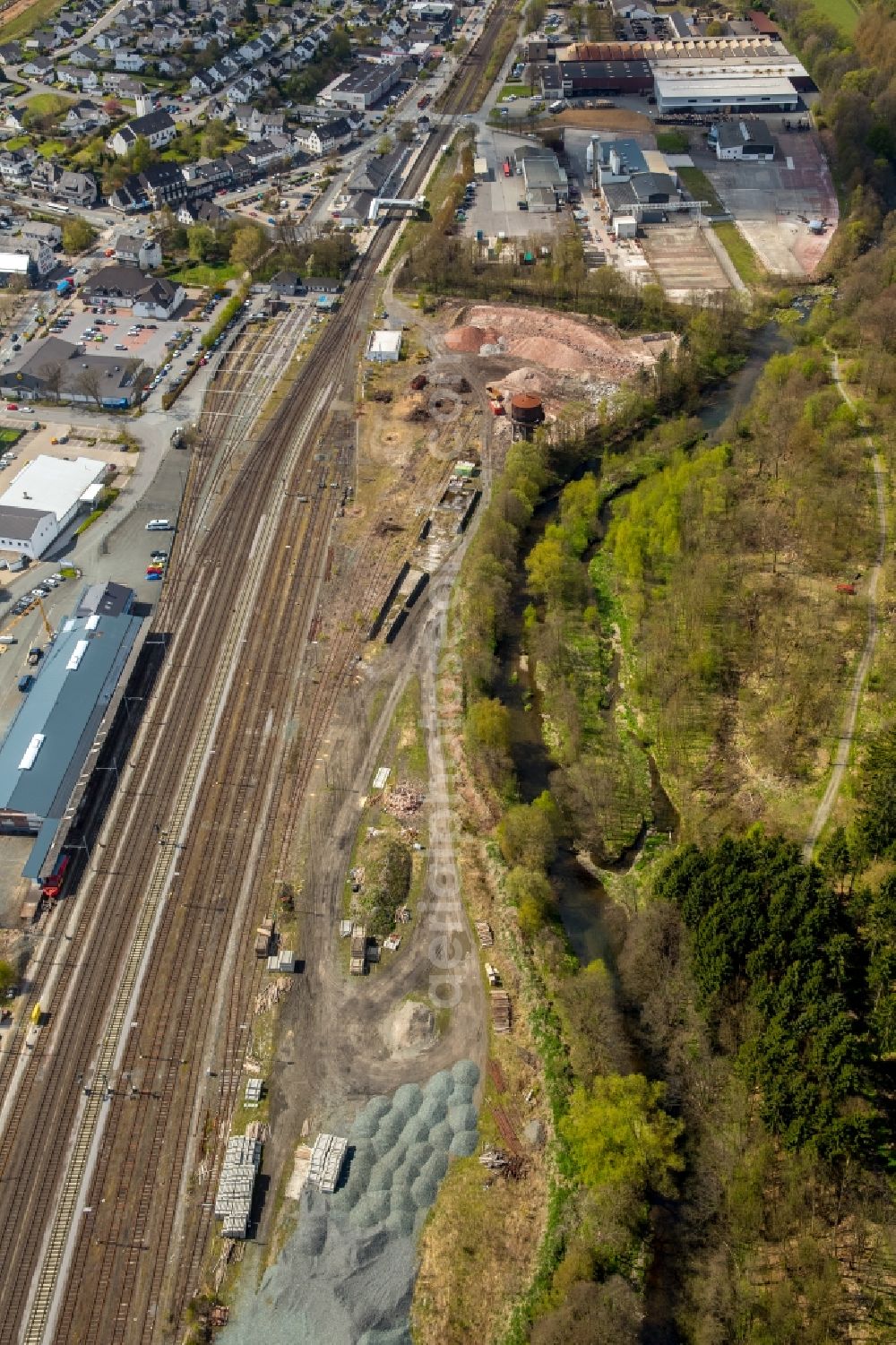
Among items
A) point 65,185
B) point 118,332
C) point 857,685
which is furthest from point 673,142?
point 857,685

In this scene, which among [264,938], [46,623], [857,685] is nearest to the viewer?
[264,938]

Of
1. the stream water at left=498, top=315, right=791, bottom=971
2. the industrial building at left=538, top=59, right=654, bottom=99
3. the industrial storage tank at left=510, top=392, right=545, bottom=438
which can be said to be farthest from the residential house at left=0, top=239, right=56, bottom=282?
the industrial building at left=538, top=59, right=654, bottom=99

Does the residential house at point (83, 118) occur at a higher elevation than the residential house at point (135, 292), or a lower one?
higher

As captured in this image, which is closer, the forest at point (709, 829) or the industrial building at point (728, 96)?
the forest at point (709, 829)

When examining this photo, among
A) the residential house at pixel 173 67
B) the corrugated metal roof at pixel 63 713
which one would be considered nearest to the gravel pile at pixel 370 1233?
the corrugated metal roof at pixel 63 713

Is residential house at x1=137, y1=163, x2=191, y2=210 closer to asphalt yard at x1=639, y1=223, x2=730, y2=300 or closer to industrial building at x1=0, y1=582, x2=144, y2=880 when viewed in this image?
asphalt yard at x1=639, y1=223, x2=730, y2=300

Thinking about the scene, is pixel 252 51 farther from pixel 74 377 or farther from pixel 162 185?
→ pixel 74 377

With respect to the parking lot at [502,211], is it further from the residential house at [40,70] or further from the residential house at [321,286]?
the residential house at [40,70]
